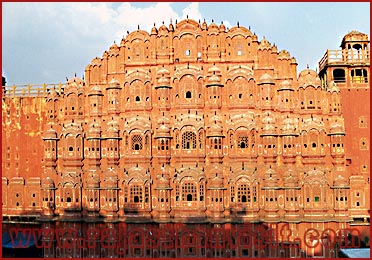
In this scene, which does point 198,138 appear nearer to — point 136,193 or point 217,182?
point 217,182

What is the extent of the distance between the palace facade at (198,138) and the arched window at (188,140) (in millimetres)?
69

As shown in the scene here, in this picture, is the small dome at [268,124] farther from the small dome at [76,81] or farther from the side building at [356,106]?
the small dome at [76,81]

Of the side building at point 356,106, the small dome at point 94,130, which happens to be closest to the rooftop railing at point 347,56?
the side building at point 356,106

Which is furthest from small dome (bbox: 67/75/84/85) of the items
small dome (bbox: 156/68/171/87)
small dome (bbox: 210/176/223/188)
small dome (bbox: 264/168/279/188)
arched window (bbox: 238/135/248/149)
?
small dome (bbox: 264/168/279/188)

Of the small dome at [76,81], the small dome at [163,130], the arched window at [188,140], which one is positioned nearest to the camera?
the small dome at [163,130]

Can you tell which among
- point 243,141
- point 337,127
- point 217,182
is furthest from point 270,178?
point 337,127

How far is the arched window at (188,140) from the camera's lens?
27391 millimetres

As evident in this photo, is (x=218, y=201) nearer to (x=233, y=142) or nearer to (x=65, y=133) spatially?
(x=233, y=142)

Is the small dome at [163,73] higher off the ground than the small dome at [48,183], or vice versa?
the small dome at [163,73]

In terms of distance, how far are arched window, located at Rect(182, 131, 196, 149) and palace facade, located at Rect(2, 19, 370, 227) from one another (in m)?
0.07

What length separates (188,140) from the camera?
27.4 metres

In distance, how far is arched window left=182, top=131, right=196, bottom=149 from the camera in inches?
1078

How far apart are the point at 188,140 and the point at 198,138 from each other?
72 cm

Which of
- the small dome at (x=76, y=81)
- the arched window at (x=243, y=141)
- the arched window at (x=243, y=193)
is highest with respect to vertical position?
the small dome at (x=76, y=81)
